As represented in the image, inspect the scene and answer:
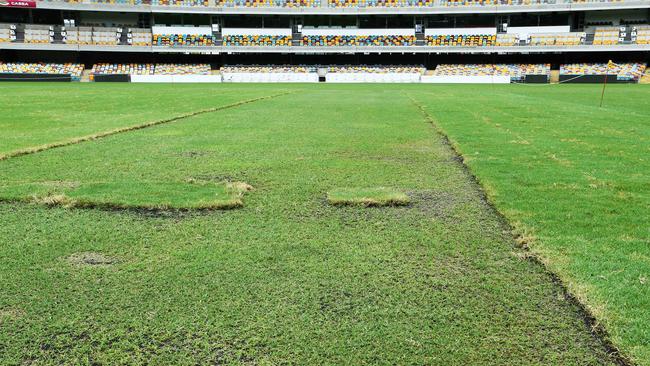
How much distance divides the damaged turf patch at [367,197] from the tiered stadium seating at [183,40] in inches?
2421

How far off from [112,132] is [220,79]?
50665 mm

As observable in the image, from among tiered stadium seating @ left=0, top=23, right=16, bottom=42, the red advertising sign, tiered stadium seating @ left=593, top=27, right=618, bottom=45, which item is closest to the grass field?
tiered stadium seating @ left=593, top=27, right=618, bottom=45

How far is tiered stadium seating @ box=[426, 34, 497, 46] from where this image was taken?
62656 millimetres

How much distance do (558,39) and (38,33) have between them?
200 feet

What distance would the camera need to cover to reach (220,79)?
200ft

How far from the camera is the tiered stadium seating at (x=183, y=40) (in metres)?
63.3

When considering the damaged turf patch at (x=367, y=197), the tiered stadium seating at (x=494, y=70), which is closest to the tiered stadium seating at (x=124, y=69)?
the tiered stadium seating at (x=494, y=70)

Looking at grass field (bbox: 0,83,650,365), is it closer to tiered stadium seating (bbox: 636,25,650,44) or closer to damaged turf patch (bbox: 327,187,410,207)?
damaged turf patch (bbox: 327,187,410,207)

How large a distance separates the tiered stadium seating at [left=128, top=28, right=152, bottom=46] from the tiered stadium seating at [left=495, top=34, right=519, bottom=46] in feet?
139

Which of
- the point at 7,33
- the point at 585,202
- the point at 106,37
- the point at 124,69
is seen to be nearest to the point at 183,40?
the point at 124,69

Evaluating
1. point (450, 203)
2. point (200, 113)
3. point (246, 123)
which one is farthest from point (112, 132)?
point (450, 203)

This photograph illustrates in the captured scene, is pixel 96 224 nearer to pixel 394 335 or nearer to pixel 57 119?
pixel 394 335

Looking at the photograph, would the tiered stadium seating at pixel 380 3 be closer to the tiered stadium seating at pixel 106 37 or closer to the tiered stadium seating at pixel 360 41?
the tiered stadium seating at pixel 360 41

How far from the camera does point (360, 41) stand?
65.3m
